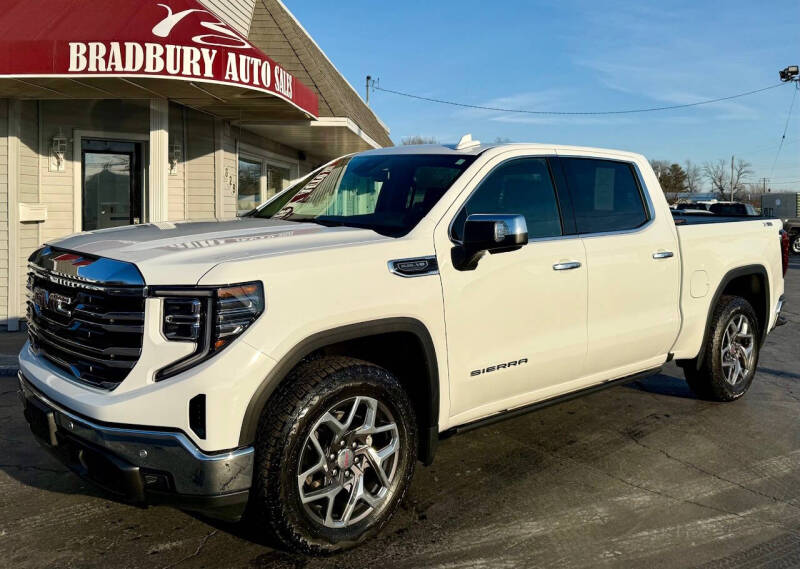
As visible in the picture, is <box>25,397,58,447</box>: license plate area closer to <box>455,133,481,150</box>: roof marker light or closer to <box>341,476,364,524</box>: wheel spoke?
<box>341,476,364,524</box>: wheel spoke

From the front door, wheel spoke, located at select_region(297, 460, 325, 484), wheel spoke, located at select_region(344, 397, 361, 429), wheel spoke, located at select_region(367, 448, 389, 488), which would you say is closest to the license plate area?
wheel spoke, located at select_region(297, 460, 325, 484)

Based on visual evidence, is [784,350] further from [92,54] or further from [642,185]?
[92,54]

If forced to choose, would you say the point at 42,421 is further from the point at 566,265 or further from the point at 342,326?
the point at 566,265

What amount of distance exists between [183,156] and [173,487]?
903 centimetres

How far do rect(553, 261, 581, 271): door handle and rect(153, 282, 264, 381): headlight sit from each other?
1982 millimetres

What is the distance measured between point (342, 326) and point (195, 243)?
0.79m

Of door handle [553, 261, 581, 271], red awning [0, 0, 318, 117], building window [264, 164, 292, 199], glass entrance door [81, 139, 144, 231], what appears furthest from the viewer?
building window [264, 164, 292, 199]

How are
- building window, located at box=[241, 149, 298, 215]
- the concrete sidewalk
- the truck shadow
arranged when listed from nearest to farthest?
the truck shadow < the concrete sidewalk < building window, located at box=[241, 149, 298, 215]

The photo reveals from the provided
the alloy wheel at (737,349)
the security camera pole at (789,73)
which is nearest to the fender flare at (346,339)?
the alloy wheel at (737,349)

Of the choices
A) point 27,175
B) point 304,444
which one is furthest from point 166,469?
point 27,175

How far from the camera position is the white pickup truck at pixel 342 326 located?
109 inches

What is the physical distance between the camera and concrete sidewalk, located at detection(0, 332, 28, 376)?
687 cm

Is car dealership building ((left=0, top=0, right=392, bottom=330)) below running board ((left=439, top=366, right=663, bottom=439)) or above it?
above

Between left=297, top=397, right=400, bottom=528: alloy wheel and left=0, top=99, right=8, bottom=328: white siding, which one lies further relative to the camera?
left=0, top=99, right=8, bottom=328: white siding
